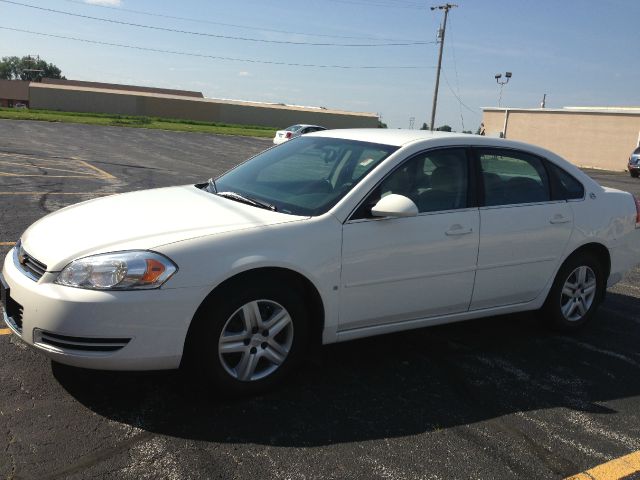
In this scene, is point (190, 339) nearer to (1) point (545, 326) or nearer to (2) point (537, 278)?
(2) point (537, 278)

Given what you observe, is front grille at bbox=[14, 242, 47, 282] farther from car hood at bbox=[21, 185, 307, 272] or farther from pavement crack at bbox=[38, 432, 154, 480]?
pavement crack at bbox=[38, 432, 154, 480]

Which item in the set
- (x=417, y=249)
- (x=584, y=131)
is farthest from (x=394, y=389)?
(x=584, y=131)

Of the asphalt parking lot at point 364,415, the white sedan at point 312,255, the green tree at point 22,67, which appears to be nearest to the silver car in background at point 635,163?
the white sedan at point 312,255

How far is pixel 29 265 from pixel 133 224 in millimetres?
621

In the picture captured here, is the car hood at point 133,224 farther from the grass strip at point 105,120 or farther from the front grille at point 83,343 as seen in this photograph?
the grass strip at point 105,120

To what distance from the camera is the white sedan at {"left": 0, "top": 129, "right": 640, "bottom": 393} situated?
326 cm

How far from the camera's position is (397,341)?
15.9ft

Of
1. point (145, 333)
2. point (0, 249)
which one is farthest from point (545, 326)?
point (0, 249)

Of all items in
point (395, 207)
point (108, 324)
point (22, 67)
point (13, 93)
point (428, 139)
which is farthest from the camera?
point (22, 67)

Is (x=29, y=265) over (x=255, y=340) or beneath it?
over

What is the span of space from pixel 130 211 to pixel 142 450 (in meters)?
1.58

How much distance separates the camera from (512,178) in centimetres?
486

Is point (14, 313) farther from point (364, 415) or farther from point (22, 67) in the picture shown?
point (22, 67)

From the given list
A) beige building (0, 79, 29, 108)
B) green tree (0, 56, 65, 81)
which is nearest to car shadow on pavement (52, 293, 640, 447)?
beige building (0, 79, 29, 108)
